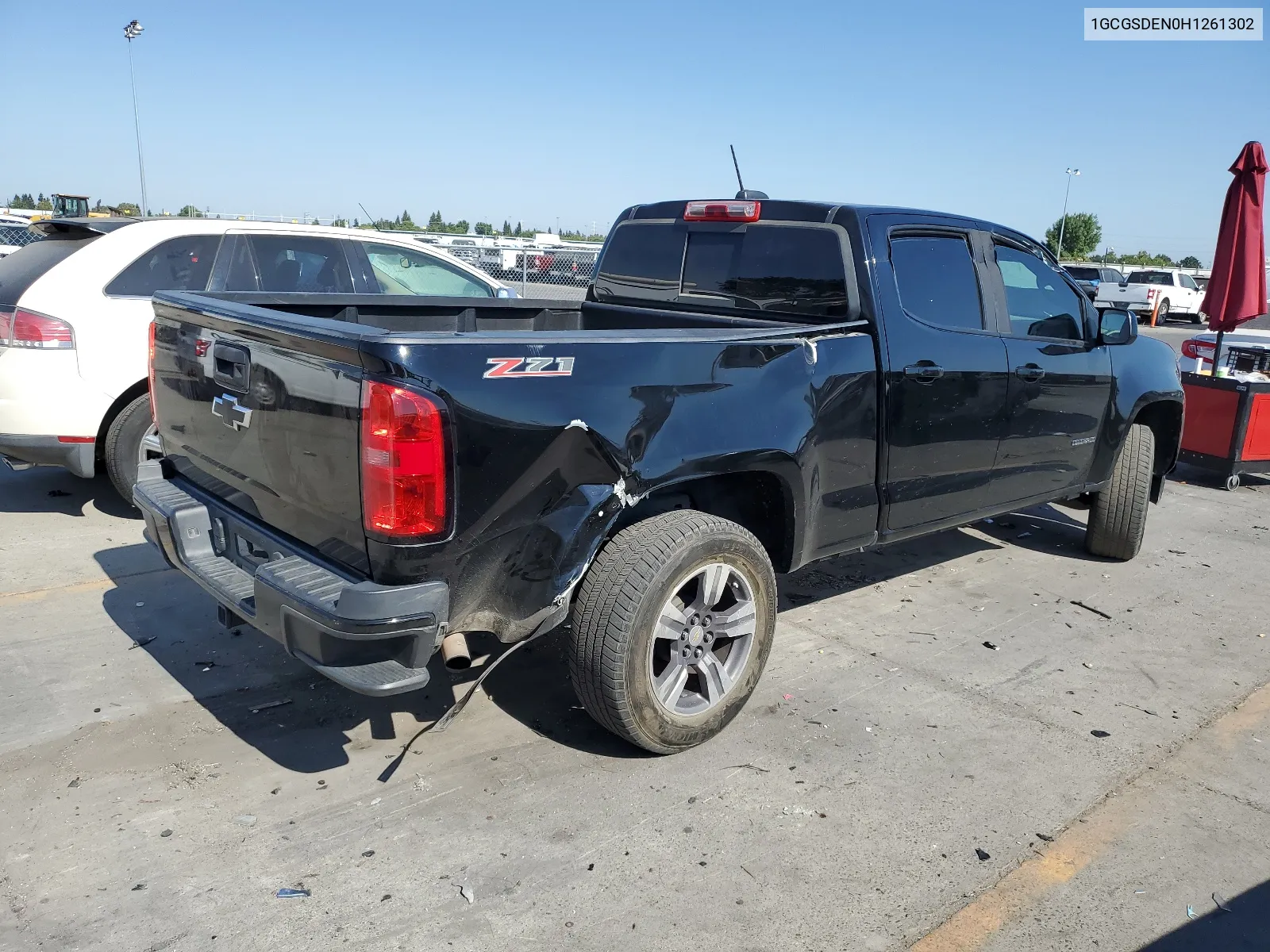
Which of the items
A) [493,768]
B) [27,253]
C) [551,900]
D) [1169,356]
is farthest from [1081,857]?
[27,253]

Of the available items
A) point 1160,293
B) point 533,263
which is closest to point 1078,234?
point 1160,293

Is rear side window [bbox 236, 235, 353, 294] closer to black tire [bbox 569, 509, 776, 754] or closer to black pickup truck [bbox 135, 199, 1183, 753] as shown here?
black pickup truck [bbox 135, 199, 1183, 753]

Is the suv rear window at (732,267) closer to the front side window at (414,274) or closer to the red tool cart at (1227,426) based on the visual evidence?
the front side window at (414,274)

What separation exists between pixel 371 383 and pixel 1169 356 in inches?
204

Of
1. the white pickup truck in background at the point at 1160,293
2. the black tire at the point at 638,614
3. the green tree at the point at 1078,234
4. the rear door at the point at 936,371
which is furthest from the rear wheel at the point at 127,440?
the green tree at the point at 1078,234

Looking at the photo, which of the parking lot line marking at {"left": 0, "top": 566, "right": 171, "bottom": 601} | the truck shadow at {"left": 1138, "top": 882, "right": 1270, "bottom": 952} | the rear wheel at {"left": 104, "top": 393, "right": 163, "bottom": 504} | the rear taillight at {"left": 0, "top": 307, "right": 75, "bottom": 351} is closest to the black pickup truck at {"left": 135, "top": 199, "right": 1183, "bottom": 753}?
the parking lot line marking at {"left": 0, "top": 566, "right": 171, "bottom": 601}

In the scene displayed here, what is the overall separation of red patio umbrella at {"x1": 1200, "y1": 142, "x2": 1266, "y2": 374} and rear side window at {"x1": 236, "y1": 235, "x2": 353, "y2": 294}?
272 inches

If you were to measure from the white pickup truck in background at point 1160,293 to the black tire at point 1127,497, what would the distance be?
95.1 feet

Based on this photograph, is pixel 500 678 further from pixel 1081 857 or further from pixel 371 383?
pixel 1081 857

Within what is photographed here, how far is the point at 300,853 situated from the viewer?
113 inches

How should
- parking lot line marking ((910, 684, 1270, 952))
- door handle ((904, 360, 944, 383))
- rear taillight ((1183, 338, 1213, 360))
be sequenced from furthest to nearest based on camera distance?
1. rear taillight ((1183, 338, 1213, 360))
2. door handle ((904, 360, 944, 383))
3. parking lot line marking ((910, 684, 1270, 952))

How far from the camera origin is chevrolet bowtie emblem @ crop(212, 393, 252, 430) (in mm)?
3217

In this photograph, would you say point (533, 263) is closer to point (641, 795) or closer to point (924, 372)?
point (924, 372)

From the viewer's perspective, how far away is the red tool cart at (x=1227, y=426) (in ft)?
26.5
